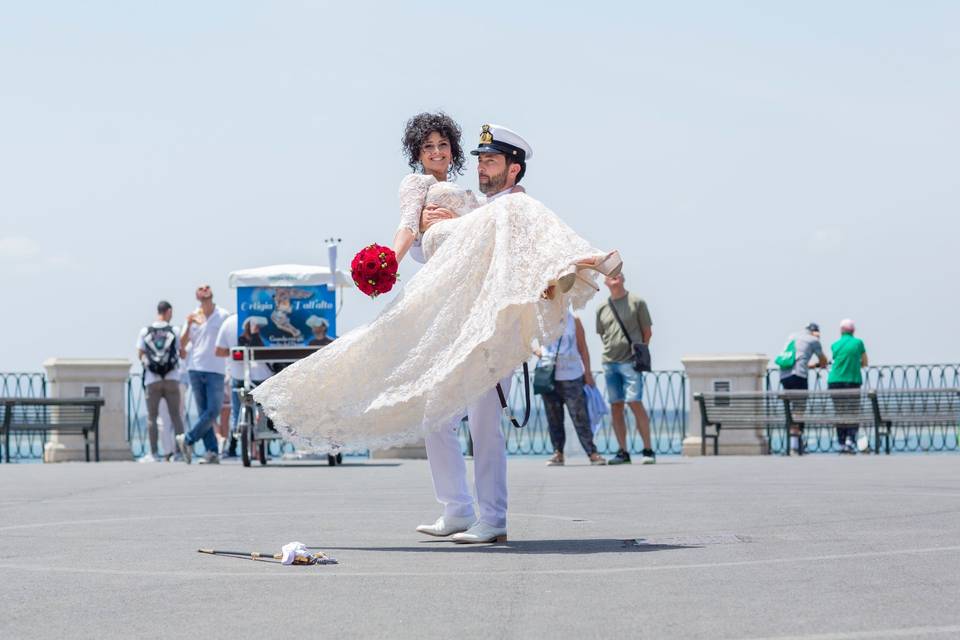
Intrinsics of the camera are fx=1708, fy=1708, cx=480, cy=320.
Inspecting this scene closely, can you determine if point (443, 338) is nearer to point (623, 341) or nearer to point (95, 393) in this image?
point (623, 341)

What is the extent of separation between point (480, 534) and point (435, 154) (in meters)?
2.07

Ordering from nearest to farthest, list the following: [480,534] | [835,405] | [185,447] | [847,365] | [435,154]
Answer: [480,534] → [435,154] → [185,447] → [835,405] → [847,365]

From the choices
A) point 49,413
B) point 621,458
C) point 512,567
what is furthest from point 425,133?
point 49,413

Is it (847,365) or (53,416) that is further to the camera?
(847,365)

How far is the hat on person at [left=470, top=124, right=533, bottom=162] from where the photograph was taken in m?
8.50

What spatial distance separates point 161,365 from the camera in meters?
21.3

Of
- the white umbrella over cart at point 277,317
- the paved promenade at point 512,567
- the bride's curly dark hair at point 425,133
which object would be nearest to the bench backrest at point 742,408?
the white umbrella over cart at point 277,317

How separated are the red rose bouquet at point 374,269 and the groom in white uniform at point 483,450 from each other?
324 millimetres

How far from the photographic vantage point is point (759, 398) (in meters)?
22.9

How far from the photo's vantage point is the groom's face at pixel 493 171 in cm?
856

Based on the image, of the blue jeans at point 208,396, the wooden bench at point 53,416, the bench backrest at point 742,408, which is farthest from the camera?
the bench backrest at point 742,408

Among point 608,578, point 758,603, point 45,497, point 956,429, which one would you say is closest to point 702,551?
point 608,578

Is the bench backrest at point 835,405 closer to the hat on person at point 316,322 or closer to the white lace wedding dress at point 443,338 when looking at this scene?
the hat on person at point 316,322

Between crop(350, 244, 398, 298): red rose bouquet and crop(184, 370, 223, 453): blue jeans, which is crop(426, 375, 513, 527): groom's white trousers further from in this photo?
crop(184, 370, 223, 453): blue jeans
